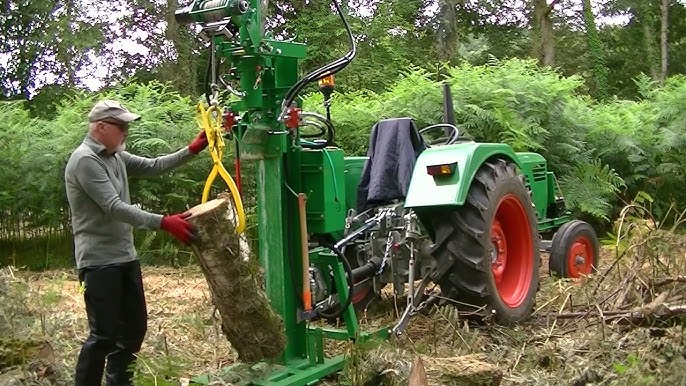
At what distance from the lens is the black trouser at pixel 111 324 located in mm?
3754

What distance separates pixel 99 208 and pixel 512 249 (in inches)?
115

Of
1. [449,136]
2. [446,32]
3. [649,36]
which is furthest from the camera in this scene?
[649,36]

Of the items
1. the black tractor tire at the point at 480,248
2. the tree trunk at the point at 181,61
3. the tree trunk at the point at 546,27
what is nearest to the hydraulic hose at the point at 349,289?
the black tractor tire at the point at 480,248

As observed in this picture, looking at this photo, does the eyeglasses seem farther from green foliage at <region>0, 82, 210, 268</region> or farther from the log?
green foliage at <region>0, 82, 210, 268</region>

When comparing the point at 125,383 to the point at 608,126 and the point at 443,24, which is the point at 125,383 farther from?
the point at 443,24

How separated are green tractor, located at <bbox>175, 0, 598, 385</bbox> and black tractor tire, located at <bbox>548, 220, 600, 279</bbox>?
1.24m

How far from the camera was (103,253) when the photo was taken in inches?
149

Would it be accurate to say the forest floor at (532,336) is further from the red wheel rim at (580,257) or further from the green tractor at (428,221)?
the red wheel rim at (580,257)

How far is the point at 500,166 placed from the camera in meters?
4.89

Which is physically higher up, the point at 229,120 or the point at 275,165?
the point at 229,120

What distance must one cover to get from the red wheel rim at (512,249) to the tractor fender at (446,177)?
0.63 metres

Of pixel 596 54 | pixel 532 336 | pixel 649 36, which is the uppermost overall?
pixel 649 36

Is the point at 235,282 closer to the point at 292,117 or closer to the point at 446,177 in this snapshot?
the point at 292,117

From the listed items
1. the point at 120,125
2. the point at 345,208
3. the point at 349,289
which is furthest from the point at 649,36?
the point at 120,125
